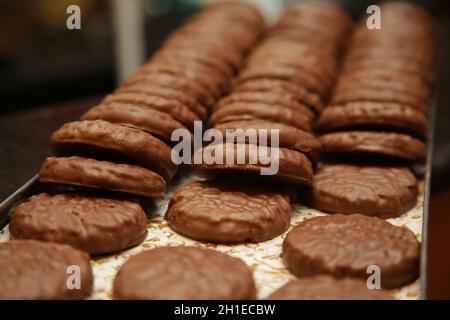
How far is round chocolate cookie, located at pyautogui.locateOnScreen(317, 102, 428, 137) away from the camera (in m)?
2.84

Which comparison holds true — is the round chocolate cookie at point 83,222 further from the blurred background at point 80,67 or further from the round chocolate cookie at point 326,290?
the round chocolate cookie at point 326,290

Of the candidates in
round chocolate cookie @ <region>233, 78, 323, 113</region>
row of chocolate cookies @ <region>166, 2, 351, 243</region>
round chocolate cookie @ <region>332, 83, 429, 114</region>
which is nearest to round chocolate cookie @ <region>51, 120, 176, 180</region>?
row of chocolate cookies @ <region>166, 2, 351, 243</region>

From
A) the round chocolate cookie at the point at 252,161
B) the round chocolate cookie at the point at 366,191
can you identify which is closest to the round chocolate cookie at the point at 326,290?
the round chocolate cookie at the point at 252,161

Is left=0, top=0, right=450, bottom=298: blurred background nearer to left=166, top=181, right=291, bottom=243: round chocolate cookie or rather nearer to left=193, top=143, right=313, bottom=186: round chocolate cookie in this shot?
left=166, top=181, right=291, bottom=243: round chocolate cookie

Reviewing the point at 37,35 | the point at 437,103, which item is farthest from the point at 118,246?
the point at 37,35

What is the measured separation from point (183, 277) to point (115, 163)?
0.68m

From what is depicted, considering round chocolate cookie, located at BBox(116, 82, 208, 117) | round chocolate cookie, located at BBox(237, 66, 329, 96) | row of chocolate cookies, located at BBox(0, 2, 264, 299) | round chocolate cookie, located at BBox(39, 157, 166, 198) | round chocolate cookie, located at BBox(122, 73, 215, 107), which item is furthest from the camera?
round chocolate cookie, located at BBox(237, 66, 329, 96)

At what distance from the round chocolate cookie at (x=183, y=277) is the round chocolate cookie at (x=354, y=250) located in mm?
215

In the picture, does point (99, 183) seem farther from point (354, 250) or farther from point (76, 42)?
point (76, 42)

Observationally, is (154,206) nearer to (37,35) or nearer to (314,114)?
(314,114)

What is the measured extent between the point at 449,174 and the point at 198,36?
1.66 m

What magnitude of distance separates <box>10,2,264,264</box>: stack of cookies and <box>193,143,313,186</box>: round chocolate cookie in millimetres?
215

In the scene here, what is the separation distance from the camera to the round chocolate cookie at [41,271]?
1.79m

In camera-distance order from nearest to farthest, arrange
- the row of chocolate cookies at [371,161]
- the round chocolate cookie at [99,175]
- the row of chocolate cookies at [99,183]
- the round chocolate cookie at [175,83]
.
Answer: the row of chocolate cookies at [99,183] < the row of chocolate cookies at [371,161] < the round chocolate cookie at [99,175] < the round chocolate cookie at [175,83]
